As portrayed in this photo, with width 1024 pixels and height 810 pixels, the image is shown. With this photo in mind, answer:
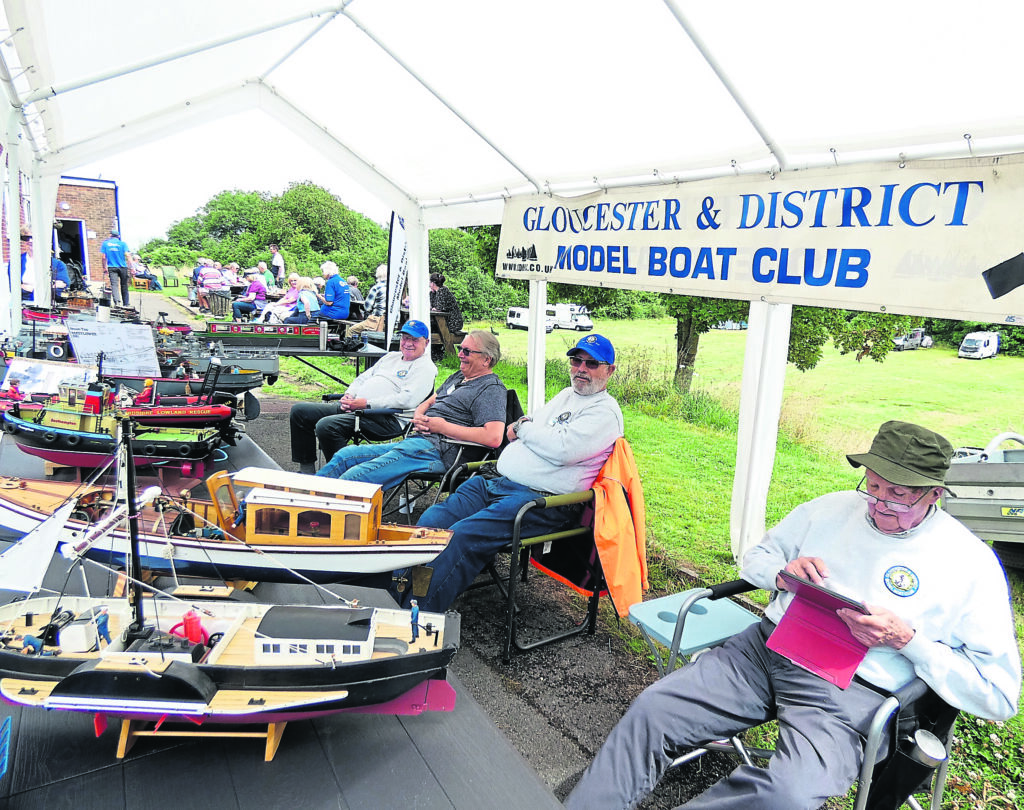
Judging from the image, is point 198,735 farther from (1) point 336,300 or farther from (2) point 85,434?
(1) point 336,300

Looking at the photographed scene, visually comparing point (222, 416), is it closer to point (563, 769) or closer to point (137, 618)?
point (137, 618)

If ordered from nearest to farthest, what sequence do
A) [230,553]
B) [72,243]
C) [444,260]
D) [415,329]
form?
1. [230,553]
2. [415,329]
3. [72,243]
4. [444,260]

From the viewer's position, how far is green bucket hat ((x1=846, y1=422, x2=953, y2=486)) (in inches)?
70.2

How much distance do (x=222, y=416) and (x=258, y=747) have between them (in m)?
2.55

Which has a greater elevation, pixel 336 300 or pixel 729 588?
pixel 336 300

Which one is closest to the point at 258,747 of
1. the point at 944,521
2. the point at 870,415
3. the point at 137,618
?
the point at 137,618

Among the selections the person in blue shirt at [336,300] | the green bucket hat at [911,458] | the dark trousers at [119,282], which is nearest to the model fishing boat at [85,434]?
the green bucket hat at [911,458]

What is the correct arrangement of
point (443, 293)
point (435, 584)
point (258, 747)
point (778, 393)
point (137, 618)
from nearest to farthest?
point (137, 618), point (258, 747), point (435, 584), point (778, 393), point (443, 293)

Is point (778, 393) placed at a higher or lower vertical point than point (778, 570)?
higher

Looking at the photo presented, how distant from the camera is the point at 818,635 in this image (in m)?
1.88

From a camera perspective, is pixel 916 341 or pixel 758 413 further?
pixel 916 341

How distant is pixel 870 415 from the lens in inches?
331

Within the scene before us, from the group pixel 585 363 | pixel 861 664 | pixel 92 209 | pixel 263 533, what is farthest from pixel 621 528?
pixel 92 209

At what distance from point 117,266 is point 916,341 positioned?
54.5 ft
